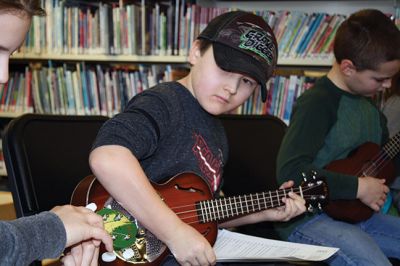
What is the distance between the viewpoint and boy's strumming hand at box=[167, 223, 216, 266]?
1.09 m

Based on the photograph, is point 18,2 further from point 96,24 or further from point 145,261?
point 96,24

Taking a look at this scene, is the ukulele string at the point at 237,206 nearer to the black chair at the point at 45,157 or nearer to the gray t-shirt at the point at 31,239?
the black chair at the point at 45,157

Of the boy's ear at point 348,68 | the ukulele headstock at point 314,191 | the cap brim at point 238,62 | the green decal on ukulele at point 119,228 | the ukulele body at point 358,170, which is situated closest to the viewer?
the green decal on ukulele at point 119,228

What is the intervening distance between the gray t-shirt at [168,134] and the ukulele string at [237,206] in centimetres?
8

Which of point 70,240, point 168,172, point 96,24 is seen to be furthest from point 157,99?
point 96,24

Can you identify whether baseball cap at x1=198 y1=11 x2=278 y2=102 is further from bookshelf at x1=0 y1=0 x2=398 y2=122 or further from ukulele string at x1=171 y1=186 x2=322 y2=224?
bookshelf at x1=0 y1=0 x2=398 y2=122

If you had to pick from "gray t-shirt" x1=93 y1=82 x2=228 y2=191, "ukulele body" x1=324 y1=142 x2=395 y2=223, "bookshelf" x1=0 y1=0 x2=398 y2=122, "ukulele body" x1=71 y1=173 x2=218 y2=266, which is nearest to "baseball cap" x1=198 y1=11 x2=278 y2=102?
"gray t-shirt" x1=93 y1=82 x2=228 y2=191

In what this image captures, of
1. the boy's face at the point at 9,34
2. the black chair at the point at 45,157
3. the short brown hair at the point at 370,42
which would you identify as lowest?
the black chair at the point at 45,157

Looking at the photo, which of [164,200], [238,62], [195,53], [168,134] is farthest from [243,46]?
[164,200]

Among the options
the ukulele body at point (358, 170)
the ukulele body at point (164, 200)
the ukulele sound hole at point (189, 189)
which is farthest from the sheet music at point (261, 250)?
the ukulele body at point (358, 170)

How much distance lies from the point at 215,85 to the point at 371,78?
2.18 ft

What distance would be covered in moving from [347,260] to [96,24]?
6.36 feet

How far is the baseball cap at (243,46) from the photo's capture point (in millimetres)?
1183

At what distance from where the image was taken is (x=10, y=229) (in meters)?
0.71
